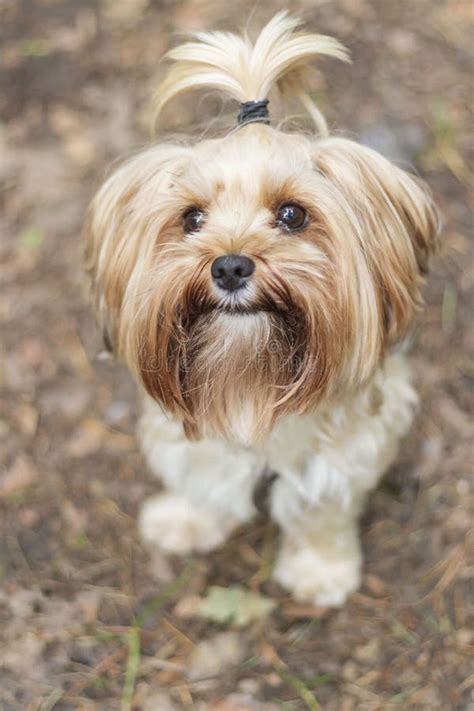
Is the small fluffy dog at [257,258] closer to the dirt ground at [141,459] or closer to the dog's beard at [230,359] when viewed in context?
the dog's beard at [230,359]


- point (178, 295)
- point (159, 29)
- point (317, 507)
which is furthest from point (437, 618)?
point (159, 29)

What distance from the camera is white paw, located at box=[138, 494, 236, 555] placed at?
3260 mm

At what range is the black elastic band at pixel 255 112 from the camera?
2.22m

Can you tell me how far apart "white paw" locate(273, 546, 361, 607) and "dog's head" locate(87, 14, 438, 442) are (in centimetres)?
95

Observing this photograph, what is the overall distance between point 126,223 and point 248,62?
53 cm

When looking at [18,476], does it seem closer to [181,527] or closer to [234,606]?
[181,527]

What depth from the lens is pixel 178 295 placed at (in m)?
2.07

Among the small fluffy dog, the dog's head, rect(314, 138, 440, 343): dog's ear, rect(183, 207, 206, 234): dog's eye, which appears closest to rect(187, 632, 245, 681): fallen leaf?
the small fluffy dog

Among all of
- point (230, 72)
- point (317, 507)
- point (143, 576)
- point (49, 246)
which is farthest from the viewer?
point (49, 246)

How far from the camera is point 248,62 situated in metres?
2.22

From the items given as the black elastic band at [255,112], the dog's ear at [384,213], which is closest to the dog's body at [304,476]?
the dog's ear at [384,213]

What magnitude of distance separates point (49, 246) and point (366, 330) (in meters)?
2.25

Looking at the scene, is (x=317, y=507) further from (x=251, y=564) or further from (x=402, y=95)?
(x=402, y=95)

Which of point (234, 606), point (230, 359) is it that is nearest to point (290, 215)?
point (230, 359)
